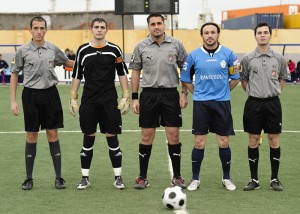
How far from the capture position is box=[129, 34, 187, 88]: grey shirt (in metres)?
8.80

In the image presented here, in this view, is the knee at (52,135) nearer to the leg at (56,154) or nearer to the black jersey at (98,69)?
the leg at (56,154)

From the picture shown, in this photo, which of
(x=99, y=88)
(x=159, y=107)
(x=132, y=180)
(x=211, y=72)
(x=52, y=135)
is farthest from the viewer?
(x=132, y=180)

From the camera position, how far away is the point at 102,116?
29.1 ft

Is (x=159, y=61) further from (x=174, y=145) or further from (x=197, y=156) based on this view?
(x=197, y=156)

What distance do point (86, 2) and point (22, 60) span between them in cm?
4702

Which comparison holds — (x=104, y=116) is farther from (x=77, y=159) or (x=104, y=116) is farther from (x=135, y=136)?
(x=135, y=136)

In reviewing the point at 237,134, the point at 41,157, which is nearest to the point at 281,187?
the point at 41,157

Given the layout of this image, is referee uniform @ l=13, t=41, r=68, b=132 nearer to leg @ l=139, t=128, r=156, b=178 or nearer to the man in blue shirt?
leg @ l=139, t=128, r=156, b=178

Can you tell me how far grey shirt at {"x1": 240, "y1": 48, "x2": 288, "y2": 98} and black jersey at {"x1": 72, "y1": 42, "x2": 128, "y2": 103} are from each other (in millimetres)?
1670

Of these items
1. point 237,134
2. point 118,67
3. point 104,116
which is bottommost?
point 237,134

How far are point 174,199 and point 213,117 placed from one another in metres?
1.53

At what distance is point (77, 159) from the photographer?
11.3 metres

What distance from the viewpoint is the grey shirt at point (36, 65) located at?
29.0 ft

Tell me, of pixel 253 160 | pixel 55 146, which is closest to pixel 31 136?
pixel 55 146
